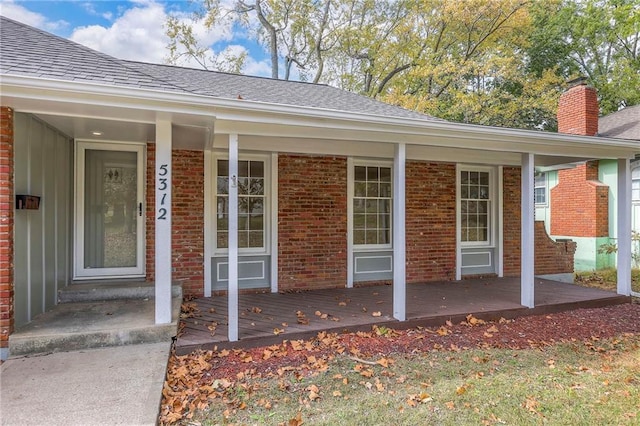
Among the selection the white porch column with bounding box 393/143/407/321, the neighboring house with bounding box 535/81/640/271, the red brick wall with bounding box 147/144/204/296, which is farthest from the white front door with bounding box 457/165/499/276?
the red brick wall with bounding box 147/144/204/296

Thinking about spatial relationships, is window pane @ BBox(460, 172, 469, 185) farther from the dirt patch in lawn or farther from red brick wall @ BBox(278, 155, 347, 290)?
the dirt patch in lawn

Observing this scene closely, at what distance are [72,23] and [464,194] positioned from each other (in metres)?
12.3

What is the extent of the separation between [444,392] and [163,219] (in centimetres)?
327

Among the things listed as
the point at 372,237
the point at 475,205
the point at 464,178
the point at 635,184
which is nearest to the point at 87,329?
the point at 372,237

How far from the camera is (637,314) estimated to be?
5.51 metres

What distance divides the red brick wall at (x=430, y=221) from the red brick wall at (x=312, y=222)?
1416mm

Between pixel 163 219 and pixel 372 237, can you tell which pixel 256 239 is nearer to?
pixel 372 237

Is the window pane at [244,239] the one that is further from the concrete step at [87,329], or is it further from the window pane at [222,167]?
the concrete step at [87,329]

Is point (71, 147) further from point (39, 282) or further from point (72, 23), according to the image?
point (72, 23)

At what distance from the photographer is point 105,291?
4.83 meters

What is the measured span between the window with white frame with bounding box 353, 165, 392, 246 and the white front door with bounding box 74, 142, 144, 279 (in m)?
3.75

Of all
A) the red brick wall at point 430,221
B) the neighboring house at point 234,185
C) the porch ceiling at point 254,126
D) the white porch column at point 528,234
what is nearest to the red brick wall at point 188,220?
the neighboring house at point 234,185

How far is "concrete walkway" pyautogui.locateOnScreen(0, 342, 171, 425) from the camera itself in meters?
2.46

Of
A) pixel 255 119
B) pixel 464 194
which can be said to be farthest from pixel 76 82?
pixel 464 194
